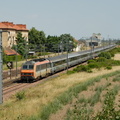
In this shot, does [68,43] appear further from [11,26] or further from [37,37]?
[37,37]

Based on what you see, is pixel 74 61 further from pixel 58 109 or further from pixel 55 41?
pixel 55 41

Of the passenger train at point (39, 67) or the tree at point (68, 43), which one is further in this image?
the tree at point (68, 43)

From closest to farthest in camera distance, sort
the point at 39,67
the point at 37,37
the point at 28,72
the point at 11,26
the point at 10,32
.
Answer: the point at 28,72, the point at 39,67, the point at 10,32, the point at 11,26, the point at 37,37

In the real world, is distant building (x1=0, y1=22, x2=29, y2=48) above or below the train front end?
above

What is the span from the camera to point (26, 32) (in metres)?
110

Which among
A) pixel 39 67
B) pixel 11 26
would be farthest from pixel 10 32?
pixel 39 67

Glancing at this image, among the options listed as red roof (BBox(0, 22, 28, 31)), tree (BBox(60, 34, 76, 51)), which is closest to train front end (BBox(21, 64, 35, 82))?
tree (BBox(60, 34, 76, 51))

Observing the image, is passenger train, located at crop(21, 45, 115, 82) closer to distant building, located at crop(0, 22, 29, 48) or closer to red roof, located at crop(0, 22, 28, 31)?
distant building, located at crop(0, 22, 29, 48)

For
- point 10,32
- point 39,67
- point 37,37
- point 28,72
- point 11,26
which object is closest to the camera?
point 28,72

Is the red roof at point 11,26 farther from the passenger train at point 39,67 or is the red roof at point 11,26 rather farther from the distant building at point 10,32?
the passenger train at point 39,67

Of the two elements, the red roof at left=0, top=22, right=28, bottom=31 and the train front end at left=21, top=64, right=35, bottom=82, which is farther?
the red roof at left=0, top=22, right=28, bottom=31

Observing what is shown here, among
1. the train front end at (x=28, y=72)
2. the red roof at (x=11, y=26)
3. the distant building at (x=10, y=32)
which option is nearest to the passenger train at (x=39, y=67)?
the train front end at (x=28, y=72)

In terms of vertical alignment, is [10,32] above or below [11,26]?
below

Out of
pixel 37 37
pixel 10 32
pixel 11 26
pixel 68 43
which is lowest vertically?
pixel 68 43
